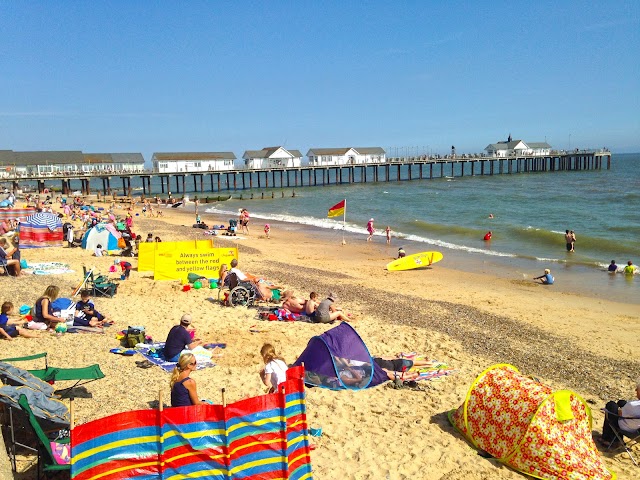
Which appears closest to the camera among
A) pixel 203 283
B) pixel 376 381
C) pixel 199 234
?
pixel 376 381

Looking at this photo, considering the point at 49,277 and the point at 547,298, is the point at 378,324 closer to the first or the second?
the point at 547,298

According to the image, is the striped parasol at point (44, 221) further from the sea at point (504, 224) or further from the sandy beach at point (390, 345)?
the sea at point (504, 224)

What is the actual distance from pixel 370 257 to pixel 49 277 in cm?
1165

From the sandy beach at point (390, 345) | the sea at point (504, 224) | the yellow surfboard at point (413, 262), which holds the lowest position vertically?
the sea at point (504, 224)

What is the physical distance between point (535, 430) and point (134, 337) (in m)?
5.82

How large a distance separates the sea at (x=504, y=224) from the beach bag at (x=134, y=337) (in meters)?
12.2

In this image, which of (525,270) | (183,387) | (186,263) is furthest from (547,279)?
(183,387)

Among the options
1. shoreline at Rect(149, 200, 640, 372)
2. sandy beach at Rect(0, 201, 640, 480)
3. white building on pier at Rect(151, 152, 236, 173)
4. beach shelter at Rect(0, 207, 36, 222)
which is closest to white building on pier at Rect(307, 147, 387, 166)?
white building on pier at Rect(151, 152, 236, 173)

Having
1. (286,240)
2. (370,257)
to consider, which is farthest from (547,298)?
(286,240)

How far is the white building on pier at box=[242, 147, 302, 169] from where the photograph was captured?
242 feet

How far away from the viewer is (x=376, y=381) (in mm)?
7867

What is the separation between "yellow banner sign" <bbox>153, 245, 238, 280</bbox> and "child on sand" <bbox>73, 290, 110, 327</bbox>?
4060 millimetres

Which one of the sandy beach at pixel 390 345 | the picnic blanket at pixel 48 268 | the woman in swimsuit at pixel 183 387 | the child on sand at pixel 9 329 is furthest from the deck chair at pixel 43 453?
the picnic blanket at pixel 48 268

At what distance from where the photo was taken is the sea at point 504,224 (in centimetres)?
1969
